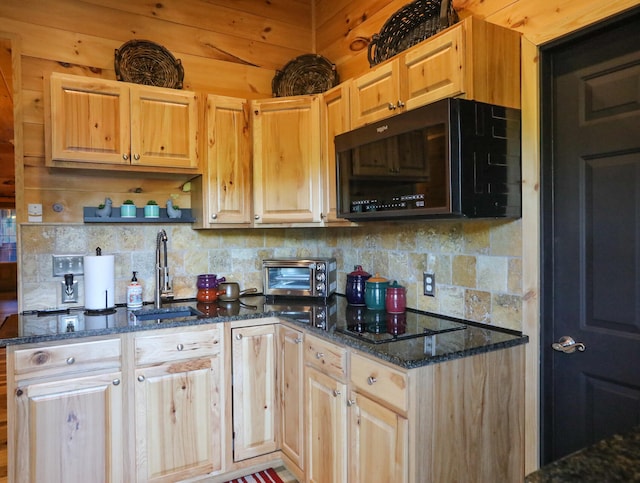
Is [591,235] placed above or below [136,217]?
below

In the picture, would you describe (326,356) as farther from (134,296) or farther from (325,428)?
(134,296)

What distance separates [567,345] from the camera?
5.43ft

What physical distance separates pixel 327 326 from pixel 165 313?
3.54ft

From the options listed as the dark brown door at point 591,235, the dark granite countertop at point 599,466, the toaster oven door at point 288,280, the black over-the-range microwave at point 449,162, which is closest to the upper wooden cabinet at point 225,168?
the toaster oven door at point 288,280

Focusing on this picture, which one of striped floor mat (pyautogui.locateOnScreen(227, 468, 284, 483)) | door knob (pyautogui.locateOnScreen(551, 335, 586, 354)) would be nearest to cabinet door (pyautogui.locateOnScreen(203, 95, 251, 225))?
striped floor mat (pyautogui.locateOnScreen(227, 468, 284, 483))

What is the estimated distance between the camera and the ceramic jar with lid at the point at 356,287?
256 cm

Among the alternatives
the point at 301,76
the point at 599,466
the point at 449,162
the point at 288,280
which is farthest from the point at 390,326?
the point at 301,76

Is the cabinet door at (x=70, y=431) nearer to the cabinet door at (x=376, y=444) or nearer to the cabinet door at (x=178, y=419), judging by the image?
the cabinet door at (x=178, y=419)

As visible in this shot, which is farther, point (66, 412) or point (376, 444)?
point (66, 412)

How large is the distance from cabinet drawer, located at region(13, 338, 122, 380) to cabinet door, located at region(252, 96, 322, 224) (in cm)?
109

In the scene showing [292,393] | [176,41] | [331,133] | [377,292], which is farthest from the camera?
[176,41]

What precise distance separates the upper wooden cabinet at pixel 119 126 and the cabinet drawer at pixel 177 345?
3.01 ft

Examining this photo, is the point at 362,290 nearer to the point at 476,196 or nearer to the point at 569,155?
the point at 476,196

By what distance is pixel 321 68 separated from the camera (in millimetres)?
2979
